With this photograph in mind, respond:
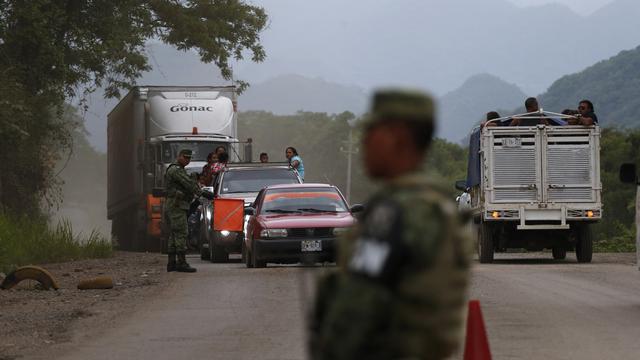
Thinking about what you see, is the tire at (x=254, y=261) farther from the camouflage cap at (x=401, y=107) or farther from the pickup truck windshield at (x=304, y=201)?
the camouflage cap at (x=401, y=107)

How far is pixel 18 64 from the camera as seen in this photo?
34.2 m

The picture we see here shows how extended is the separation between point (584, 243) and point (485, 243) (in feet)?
5.91

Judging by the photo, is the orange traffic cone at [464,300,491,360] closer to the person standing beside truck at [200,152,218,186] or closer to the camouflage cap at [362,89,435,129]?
the camouflage cap at [362,89,435,129]

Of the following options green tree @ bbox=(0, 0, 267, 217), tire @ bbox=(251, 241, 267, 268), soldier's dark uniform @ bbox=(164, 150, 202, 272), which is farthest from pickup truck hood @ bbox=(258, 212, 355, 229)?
green tree @ bbox=(0, 0, 267, 217)

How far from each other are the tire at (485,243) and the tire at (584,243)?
Answer: 1552 mm

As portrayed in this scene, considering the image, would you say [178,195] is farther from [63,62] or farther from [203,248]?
[63,62]

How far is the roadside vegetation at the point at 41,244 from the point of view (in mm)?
25000

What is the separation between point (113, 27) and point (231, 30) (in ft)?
23.5

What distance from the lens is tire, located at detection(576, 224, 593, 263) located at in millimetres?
26062

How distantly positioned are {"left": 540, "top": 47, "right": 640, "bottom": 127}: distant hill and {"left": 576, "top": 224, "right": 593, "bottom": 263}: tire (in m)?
125

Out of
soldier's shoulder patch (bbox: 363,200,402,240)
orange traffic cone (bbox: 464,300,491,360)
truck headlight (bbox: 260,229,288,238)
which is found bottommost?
orange traffic cone (bbox: 464,300,491,360)

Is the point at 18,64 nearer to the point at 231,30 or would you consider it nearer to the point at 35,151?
the point at 35,151

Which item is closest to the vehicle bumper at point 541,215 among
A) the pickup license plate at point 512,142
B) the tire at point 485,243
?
the tire at point 485,243

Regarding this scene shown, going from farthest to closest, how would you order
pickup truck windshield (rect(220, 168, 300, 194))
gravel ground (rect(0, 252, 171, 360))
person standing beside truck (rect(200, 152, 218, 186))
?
person standing beside truck (rect(200, 152, 218, 186)), pickup truck windshield (rect(220, 168, 300, 194)), gravel ground (rect(0, 252, 171, 360))
